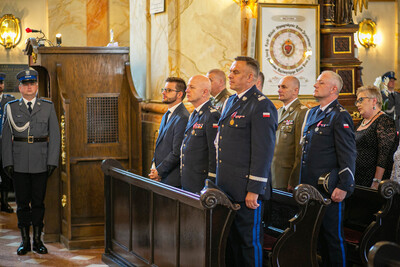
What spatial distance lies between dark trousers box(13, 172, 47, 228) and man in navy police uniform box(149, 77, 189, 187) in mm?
1321

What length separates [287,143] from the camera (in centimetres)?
488

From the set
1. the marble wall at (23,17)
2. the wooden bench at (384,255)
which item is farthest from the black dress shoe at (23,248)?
the marble wall at (23,17)

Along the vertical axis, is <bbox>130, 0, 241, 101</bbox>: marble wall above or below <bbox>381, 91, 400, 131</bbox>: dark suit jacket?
above

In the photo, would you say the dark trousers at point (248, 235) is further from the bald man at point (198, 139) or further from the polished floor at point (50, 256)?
the polished floor at point (50, 256)

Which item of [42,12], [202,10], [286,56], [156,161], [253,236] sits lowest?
[253,236]

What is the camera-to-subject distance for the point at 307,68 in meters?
6.27

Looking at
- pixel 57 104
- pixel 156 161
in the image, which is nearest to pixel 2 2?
pixel 57 104

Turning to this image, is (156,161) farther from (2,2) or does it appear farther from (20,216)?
(2,2)

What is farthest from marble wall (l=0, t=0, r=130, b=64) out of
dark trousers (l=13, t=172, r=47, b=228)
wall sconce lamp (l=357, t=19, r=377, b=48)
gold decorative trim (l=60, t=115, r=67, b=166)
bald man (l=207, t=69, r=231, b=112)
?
wall sconce lamp (l=357, t=19, r=377, b=48)

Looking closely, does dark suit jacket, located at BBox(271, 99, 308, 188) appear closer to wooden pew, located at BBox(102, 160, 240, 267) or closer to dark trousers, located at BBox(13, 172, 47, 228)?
wooden pew, located at BBox(102, 160, 240, 267)

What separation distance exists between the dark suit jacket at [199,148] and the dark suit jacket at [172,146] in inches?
12.8

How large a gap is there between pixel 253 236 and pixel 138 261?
1.30m

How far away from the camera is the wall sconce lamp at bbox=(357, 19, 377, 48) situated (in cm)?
1298

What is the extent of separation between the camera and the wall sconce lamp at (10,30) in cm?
1141
